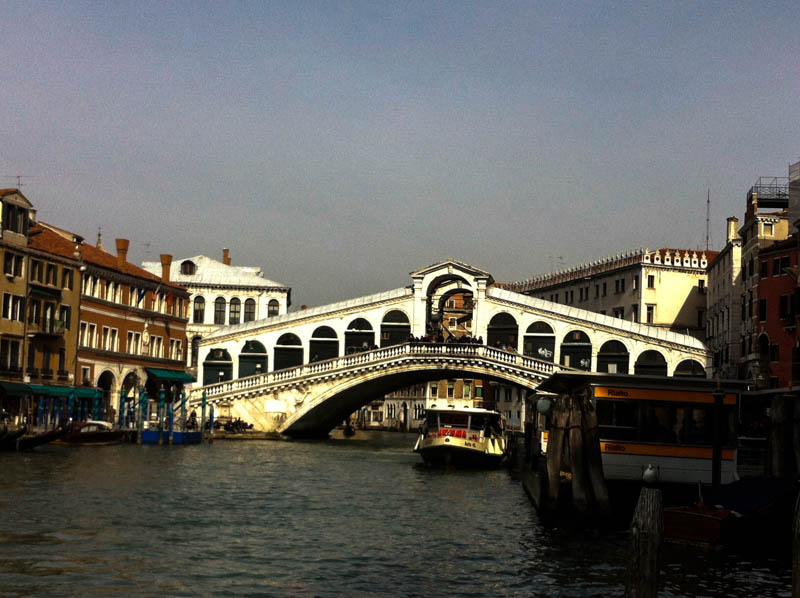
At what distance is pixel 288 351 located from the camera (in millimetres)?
51031

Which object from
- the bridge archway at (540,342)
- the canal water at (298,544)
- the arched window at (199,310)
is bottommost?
the canal water at (298,544)

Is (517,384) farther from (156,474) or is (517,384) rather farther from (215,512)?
(215,512)

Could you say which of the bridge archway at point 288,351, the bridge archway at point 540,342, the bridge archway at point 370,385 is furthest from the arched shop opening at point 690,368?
the bridge archway at point 288,351

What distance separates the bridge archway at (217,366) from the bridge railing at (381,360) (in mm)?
3019

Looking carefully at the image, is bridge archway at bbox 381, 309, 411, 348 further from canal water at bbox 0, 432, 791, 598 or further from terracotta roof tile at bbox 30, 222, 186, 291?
canal water at bbox 0, 432, 791, 598

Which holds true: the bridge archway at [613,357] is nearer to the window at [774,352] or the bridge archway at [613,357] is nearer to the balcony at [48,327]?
the window at [774,352]

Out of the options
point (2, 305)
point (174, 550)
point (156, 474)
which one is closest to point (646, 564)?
point (174, 550)

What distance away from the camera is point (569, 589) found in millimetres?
14078

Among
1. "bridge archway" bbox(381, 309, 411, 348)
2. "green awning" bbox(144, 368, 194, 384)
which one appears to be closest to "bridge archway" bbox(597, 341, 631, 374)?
"bridge archway" bbox(381, 309, 411, 348)

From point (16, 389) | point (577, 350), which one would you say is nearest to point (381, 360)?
point (577, 350)

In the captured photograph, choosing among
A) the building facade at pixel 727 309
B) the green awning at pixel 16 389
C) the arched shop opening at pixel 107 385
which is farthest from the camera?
the building facade at pixel 727 309

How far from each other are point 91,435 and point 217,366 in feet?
48.3

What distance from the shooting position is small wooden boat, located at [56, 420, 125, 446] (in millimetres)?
36656

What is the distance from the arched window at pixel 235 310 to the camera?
204 feet
